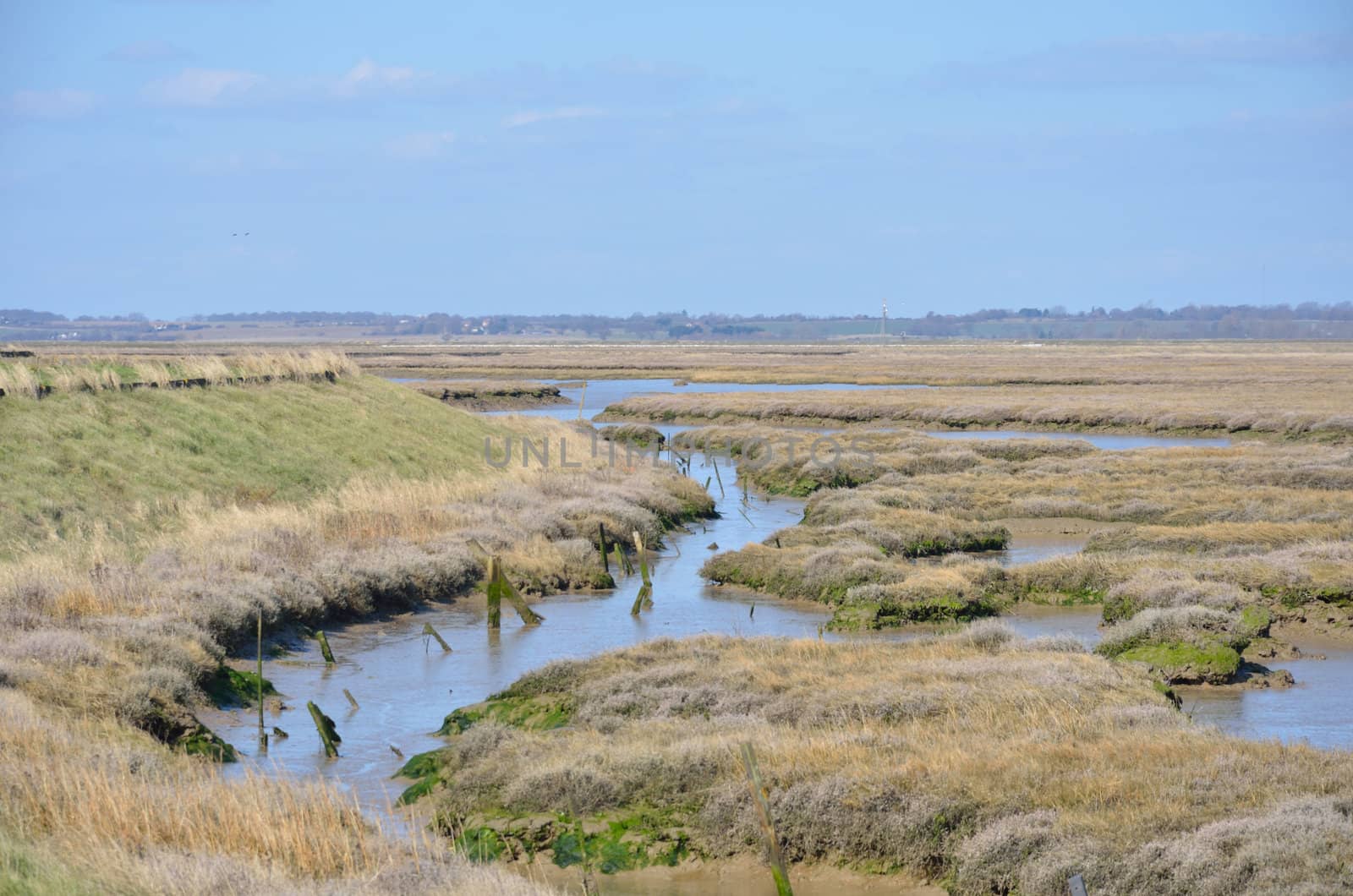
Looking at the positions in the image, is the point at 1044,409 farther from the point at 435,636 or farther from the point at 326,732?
the point at 326,732

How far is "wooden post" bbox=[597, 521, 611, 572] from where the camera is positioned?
82.5ft

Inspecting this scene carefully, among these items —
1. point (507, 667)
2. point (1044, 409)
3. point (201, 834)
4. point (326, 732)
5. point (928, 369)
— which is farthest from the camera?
point (928, 369)

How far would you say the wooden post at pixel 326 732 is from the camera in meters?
13.5

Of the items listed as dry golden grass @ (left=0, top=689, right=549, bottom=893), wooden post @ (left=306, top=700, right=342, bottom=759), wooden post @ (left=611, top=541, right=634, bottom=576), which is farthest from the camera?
wooden post @ (left=611, top=541, right=634, bottom=576)

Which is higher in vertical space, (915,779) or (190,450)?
(190,450)

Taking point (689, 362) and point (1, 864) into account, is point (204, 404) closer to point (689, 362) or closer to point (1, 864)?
point (1, 864)

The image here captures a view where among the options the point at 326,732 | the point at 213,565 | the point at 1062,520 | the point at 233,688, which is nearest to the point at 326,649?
the point at 233,688

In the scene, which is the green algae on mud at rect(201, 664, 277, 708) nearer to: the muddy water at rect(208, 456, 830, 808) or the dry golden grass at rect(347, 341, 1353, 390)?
the muddy water at rect(208, 456, 830, 808)

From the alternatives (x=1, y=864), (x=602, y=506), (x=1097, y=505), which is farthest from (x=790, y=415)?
(x=1, y=864)

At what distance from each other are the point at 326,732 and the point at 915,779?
20.4 feet

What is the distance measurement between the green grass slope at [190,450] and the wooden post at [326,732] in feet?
28.2

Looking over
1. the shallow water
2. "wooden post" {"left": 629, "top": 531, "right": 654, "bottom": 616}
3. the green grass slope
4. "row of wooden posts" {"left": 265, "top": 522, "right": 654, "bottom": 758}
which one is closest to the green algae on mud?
"row of wooden posts" {"left": 265, "top": 522, "right": 654, "bottom": 758}

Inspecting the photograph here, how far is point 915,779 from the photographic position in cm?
1070

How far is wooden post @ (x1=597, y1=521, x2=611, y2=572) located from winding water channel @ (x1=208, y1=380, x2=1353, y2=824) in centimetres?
59
